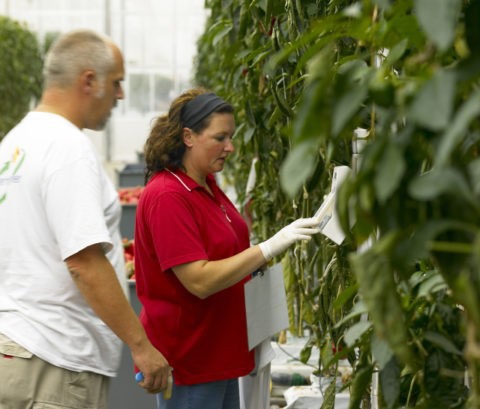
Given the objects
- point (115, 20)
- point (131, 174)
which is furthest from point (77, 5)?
point (131, 174)

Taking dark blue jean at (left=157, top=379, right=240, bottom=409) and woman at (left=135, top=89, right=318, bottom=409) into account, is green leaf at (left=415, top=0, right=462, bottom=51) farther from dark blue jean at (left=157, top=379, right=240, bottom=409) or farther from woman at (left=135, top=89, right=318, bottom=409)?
dark blue jean at (left=157, top=379, right=240, bottom=409)

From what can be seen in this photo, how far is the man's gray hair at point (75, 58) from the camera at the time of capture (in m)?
1.93

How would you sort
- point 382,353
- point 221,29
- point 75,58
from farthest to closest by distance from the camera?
point 221,29 → point 75,58 → point 382,353

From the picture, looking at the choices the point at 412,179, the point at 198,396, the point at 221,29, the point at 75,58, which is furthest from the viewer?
the point at 221,29

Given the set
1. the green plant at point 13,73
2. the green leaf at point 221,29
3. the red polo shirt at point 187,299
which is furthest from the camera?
the green plant at point 13,73

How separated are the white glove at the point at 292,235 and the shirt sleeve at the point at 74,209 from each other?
0.49 metres

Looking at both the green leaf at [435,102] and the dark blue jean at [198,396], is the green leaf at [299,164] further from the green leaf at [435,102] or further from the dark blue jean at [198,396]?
the dark blue jean at [198,396]

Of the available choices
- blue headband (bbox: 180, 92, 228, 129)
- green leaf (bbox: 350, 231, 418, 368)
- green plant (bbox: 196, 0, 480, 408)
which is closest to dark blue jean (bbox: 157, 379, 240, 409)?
blue headband (bbox: 180, 92, 228, 129)

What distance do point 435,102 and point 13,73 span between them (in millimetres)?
13448

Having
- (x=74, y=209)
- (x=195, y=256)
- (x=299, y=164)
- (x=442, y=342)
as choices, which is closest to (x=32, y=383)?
(x=74, y=209)

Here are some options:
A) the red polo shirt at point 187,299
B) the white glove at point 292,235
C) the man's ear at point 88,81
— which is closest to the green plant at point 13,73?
the red polo shirt at point 187,299

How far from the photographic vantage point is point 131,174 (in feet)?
26.0

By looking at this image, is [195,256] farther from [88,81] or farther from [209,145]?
[88,81]

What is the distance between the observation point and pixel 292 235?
2148 mm
